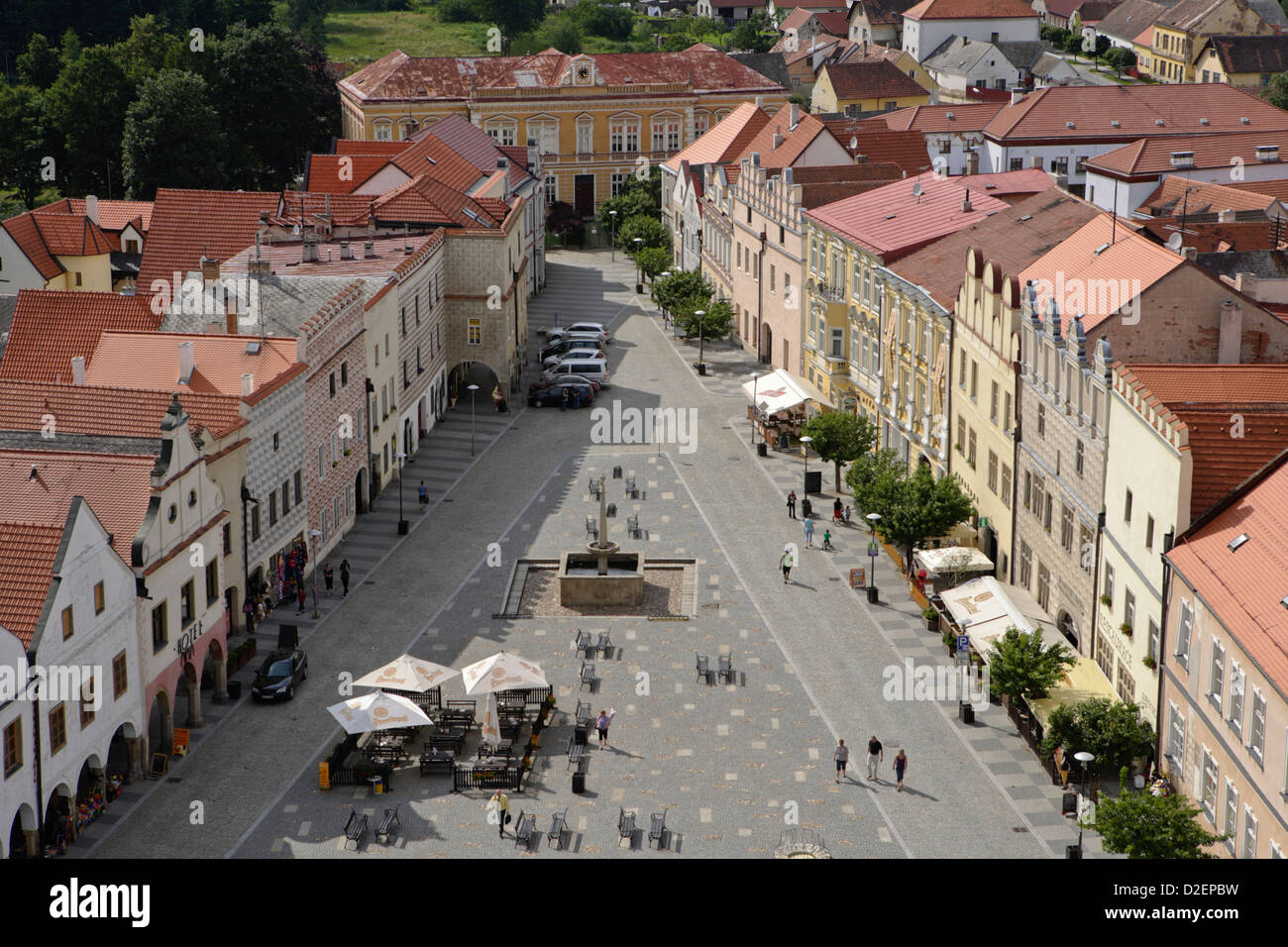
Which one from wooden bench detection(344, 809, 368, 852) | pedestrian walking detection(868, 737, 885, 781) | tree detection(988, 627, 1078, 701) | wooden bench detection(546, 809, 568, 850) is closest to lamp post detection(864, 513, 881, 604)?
tree detection(988, 627, 1078, 701)

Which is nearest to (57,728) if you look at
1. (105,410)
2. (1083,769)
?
(105,410)

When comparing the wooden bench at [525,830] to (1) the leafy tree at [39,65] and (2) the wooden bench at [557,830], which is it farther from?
(1) the leafy tree at [39,65]

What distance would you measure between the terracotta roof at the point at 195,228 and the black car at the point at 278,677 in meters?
41.7

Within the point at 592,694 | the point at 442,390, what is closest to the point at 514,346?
the point at 442,390

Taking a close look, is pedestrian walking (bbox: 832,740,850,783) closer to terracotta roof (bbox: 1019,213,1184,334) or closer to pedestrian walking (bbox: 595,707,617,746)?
pedestrian walking (bbox: 595,707,617,746)

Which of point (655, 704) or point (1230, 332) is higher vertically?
point (1230, 332)

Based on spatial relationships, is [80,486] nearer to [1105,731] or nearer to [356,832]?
[356,832]

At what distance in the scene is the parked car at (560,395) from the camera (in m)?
91.0

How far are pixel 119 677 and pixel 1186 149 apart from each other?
76950mm

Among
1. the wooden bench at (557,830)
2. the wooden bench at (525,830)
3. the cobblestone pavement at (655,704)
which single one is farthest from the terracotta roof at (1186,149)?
the wooden bench at (525,830)

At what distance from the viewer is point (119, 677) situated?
153ft

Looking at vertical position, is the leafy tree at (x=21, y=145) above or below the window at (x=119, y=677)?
above

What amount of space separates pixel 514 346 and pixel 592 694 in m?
43.5

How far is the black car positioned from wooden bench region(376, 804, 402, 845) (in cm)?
900
